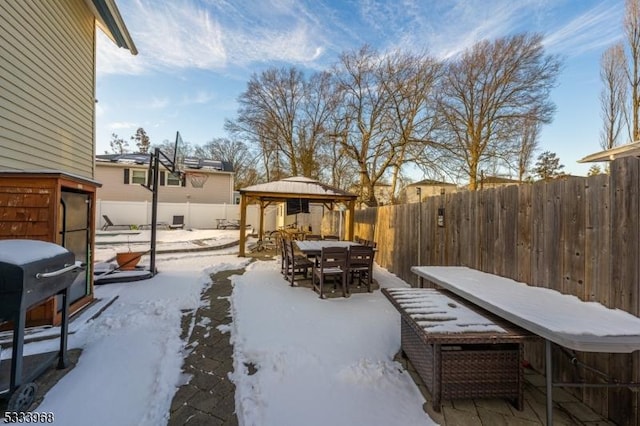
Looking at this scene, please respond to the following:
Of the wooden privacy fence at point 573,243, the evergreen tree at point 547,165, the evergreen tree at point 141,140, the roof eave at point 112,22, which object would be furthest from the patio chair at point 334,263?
the evergreen tree at point 141,140

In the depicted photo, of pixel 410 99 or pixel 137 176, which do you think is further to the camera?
pixel 137 176

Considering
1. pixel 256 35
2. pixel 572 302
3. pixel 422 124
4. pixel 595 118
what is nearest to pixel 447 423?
pixel 572 302

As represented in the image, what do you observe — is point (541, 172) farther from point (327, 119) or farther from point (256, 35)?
point (256, 35)

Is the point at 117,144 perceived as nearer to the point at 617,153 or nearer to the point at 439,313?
the point at 439,313

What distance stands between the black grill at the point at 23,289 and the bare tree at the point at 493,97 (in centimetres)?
1656

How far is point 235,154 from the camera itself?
29047mm

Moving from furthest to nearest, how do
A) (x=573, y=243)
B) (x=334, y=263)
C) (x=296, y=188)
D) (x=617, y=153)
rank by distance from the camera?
(x=296, y=188) → (x=617, y=153) → (x=334, y=263) → (x=573, y=243)

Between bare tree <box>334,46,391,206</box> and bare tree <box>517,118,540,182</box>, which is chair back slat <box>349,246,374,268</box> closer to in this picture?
bare tree <box>334,46,391,206</box>

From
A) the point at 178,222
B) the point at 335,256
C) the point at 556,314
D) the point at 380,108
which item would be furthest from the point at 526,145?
the point at 178,222

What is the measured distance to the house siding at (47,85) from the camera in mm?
3961

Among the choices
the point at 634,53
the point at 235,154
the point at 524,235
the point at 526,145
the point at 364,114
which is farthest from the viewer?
the point at 235,154

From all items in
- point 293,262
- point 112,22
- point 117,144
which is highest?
point 117,144

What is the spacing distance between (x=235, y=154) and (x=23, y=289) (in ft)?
93.9

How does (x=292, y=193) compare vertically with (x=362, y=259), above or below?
above
